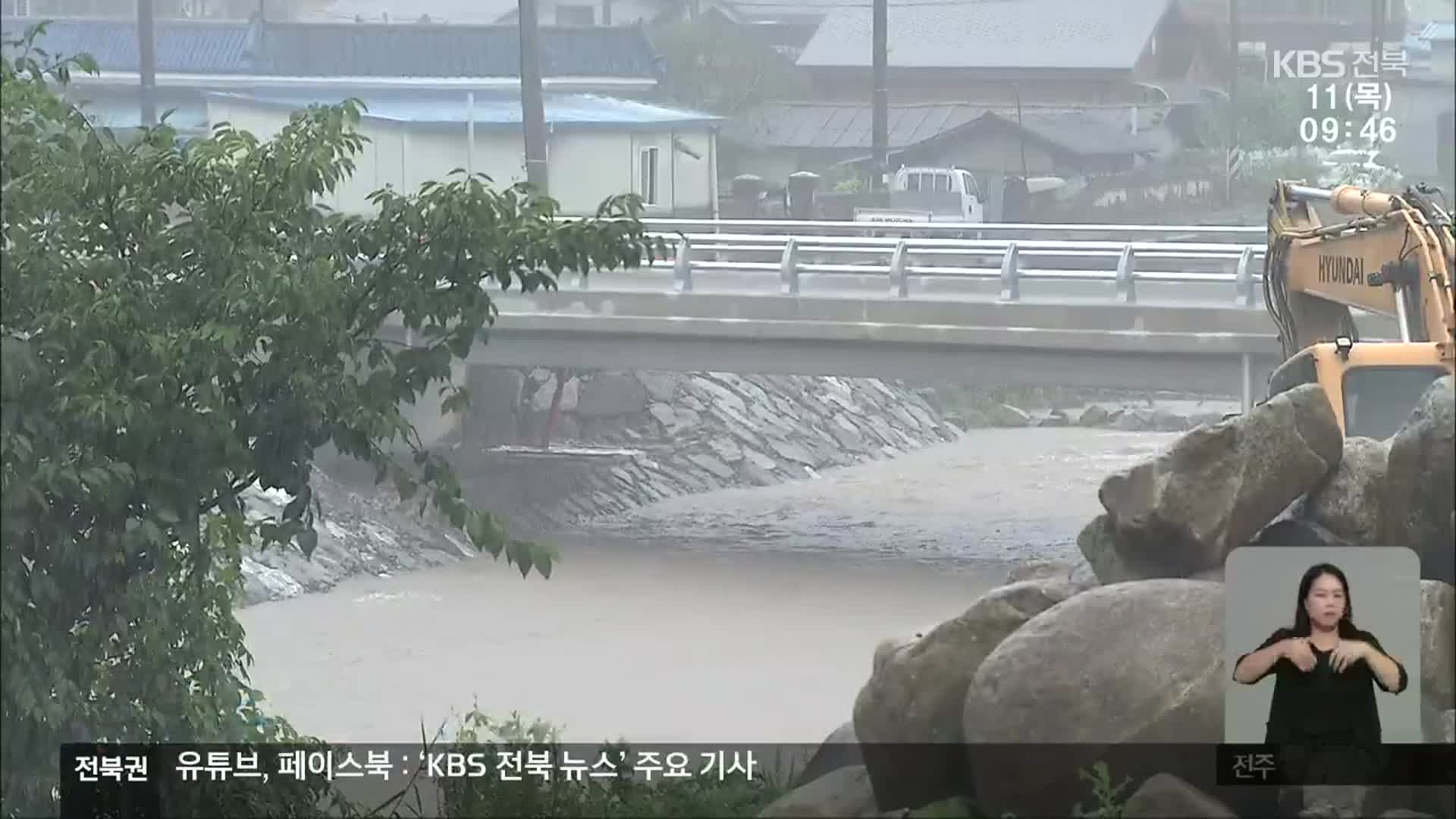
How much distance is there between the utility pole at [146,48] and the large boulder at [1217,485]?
242 cm

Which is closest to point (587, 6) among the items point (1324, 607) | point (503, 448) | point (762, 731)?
point (503, 448)

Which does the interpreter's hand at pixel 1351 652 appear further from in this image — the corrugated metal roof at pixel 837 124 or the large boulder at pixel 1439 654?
Answer: the corrugated metal roof at pixel 837 124

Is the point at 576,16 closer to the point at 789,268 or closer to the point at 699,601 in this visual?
the point at 789,268

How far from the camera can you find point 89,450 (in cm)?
349

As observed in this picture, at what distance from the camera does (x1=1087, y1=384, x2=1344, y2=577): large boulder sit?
310cm

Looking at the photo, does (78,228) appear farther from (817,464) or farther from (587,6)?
(817,464)

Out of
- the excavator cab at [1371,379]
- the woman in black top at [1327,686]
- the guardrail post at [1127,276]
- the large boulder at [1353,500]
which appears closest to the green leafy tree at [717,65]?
the guardrail post at [1127,276]

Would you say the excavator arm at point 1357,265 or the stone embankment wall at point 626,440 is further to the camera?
the stone embankment wall at point 626,440

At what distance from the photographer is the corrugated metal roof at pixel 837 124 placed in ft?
14.8

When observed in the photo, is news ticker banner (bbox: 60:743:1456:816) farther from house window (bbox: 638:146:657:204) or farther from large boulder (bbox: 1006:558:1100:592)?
house window (bbox: 638:146:657:204)

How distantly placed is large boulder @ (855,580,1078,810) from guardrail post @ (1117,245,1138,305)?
1730mm

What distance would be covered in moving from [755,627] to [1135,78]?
4.86ft

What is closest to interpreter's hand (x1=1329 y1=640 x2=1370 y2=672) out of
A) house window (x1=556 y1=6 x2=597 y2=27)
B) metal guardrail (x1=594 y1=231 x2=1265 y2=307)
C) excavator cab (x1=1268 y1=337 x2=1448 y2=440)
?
excavator cab (x1=1268 y1=337 x2=1448 y2=440)

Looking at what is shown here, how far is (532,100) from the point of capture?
14.4ft
